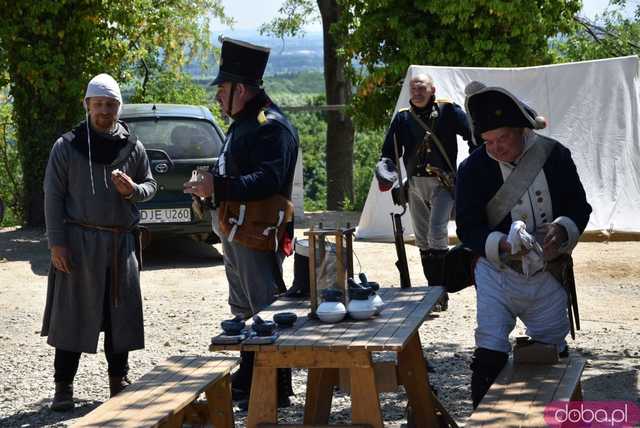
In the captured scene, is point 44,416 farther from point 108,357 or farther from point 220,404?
point 220,404

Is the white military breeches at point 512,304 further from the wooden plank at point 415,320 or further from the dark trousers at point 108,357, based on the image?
the dark trousers at point 108,357

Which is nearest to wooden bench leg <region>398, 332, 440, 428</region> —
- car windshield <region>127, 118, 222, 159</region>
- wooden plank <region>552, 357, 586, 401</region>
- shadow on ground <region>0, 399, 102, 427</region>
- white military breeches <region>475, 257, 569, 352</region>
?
white military breeches <region>475, 257, 569, 352</region>

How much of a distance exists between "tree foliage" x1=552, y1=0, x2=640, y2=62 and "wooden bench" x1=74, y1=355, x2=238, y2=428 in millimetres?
16147

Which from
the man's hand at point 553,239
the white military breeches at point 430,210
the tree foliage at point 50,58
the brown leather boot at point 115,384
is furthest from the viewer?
the tree foliage at point 50,58

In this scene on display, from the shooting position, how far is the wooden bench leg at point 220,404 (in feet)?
18.1

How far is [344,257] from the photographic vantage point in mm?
5090

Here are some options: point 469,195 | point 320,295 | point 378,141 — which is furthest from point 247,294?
point 378,141

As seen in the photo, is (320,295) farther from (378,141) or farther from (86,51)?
(378,141)

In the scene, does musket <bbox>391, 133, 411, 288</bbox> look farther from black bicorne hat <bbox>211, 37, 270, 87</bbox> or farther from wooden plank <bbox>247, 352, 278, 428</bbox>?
wooden plank <bbox>247, 352, 278, 428</bbox>

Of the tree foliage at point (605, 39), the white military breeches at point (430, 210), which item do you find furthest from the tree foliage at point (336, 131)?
the white military breeches at point (430, 210)

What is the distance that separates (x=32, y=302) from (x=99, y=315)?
158 inches

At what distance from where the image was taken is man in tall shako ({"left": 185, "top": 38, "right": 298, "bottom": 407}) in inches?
235

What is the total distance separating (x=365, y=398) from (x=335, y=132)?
16495 millimetres

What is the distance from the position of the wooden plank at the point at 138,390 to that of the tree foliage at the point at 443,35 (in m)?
9.50
